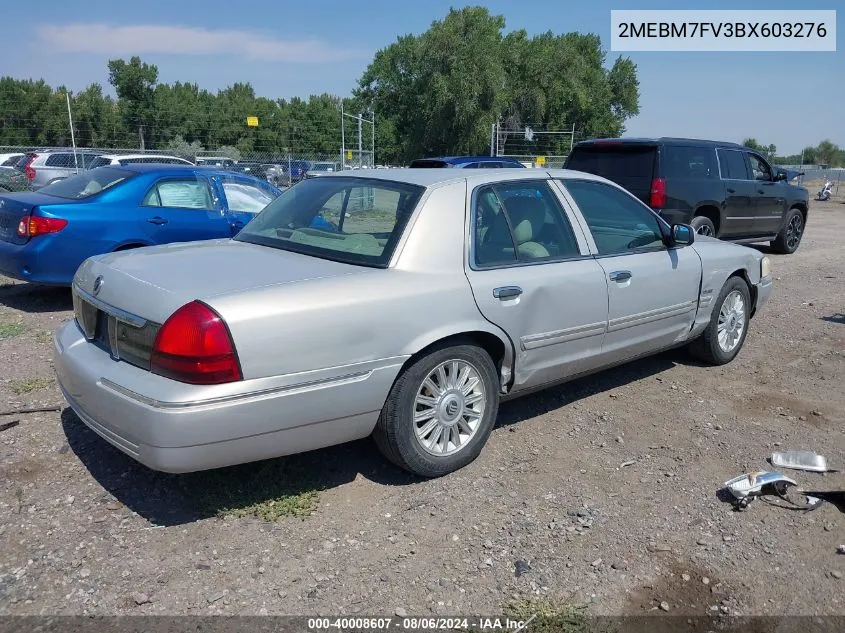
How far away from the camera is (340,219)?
164 inches

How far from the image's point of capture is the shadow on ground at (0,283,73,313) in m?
7.27

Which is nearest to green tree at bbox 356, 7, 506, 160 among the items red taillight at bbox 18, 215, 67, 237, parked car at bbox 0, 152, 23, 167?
parked car at bbox 0, 152, 23, 167

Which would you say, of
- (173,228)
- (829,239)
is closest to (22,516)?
(173,228)

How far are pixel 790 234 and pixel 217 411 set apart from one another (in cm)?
1274

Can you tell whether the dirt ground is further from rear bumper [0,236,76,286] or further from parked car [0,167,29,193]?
parked car [0,167,29,193]

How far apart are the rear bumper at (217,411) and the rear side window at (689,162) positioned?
7714 millimetres

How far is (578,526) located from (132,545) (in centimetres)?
200

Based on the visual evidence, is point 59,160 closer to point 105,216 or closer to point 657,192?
point 105,216

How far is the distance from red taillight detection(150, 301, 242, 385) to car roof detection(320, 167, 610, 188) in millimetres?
1488

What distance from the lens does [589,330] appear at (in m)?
4.30

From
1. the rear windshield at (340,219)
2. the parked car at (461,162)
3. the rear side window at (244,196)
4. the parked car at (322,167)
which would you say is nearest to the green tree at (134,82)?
the parked car at (322,167)

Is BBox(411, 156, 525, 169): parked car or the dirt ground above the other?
BBox(411, 156, 525, 169): parked car

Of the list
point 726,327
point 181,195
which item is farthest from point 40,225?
point 726,327

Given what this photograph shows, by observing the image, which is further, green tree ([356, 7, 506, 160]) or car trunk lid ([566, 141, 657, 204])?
green tree ([356, 7, 506, 160])
